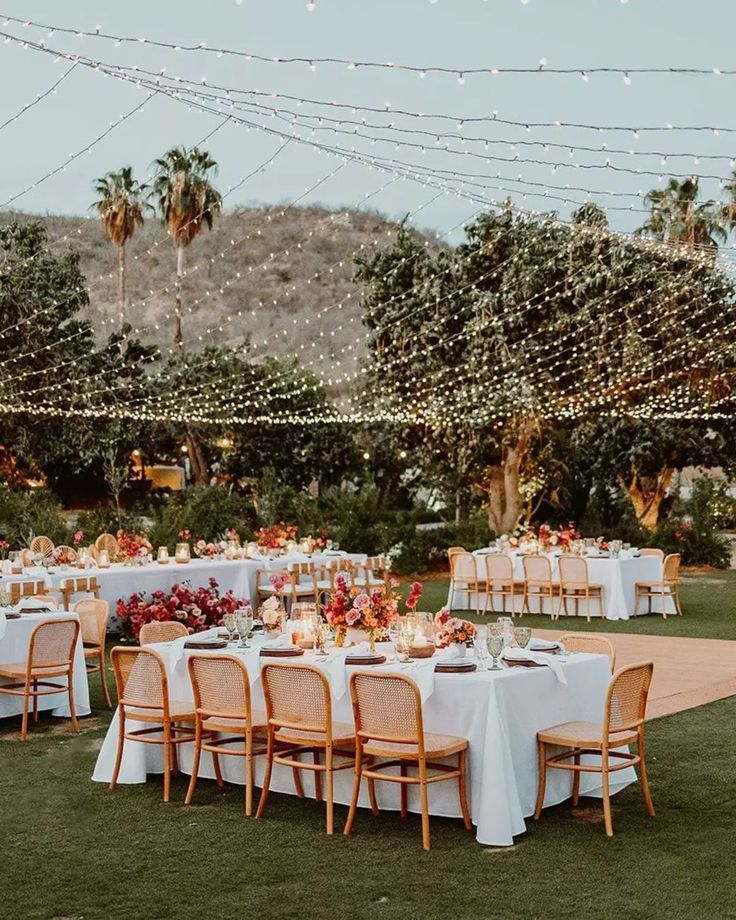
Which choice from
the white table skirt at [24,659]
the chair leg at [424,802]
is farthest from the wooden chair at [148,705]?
the white table skirt at [24,659]

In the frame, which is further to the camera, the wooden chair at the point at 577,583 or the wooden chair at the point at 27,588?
the wooden chair at the point at 577,583

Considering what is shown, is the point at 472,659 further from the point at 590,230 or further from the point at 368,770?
the point at 590,230

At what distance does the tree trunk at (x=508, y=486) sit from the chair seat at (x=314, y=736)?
16.1 meters

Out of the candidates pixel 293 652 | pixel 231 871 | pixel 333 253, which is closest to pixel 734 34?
pixel 293 652

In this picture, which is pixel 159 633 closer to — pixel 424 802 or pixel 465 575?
pixel 424 802

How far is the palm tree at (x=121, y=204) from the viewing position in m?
29.1

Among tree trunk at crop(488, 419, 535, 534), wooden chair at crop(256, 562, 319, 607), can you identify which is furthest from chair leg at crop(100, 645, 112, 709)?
tree trunk at crop(488, 419, 535, 534)

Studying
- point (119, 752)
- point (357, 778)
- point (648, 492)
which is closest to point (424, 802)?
point (357, 778)

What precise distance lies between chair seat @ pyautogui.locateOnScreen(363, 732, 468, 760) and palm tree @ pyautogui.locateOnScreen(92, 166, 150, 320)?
24341mm

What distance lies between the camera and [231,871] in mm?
5191

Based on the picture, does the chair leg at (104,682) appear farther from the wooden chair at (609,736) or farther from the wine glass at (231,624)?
the wooden chair at (609,736)

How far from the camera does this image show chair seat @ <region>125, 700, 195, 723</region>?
651 cm

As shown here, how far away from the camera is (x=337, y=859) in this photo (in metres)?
5.32

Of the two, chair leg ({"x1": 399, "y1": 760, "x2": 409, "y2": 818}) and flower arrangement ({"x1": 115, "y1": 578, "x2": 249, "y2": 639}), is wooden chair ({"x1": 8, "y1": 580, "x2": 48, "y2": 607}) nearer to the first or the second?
flower arrangement ({"x1": 115, "y1": 578, "x2": 249, "y2": 639})
